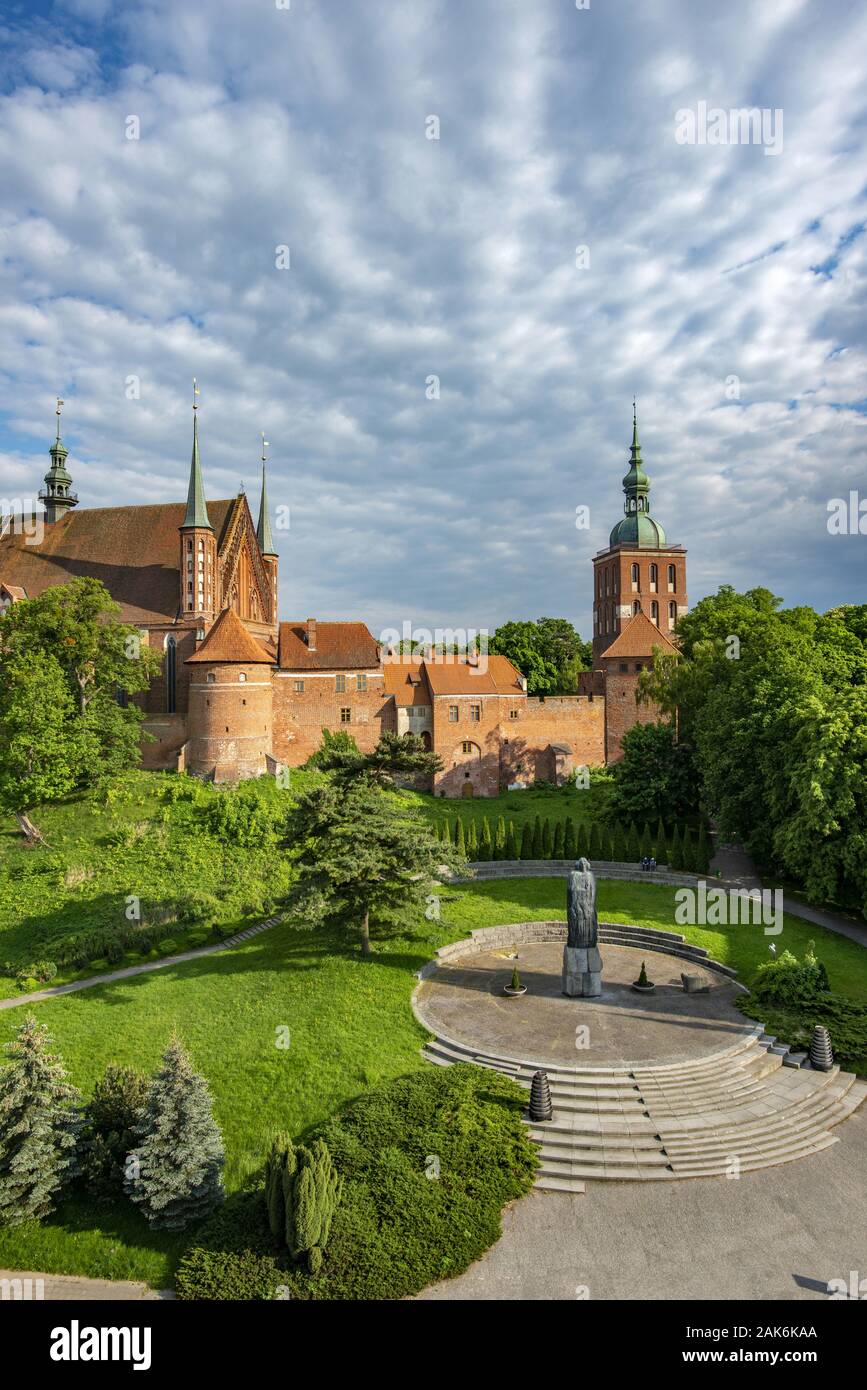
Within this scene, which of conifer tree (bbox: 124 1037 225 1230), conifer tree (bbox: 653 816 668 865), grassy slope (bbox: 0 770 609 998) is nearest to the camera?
conifer tree (bbox: 124 1037 225 1230)

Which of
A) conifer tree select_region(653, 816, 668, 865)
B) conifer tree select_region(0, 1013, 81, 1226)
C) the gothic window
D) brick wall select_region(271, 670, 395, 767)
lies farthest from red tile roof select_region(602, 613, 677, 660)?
conifer tree select_region(0, 1013, 81, 1226)

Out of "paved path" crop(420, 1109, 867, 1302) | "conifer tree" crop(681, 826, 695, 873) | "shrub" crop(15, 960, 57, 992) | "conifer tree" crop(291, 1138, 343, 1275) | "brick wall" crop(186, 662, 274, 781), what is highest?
"brick wall" crop(186, 662, 274, 781)

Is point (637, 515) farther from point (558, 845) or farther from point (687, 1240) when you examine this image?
point (687, 1240)

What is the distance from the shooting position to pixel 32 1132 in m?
12.7

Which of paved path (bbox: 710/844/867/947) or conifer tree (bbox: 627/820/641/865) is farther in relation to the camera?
conifer tree (bbox: 627/820/641/865)

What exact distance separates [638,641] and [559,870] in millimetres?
22114

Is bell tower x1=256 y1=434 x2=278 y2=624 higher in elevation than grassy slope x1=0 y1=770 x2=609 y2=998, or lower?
higher

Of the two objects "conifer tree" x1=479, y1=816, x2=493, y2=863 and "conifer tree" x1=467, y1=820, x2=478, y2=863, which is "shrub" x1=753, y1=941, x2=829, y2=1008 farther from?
"conifer tree" x1=467, y1=820, x2=478, y2=863

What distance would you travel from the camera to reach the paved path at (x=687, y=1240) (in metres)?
10.9

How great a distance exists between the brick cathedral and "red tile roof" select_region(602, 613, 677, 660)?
0.09 metres

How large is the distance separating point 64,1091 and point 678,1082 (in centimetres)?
1147

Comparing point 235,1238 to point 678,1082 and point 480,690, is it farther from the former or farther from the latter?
point 480,690

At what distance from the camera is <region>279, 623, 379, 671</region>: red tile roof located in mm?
48250
